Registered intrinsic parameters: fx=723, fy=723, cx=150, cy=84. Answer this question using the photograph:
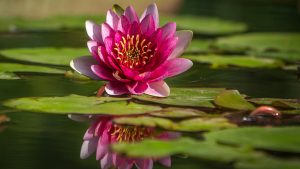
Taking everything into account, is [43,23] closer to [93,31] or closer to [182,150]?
[93,31]

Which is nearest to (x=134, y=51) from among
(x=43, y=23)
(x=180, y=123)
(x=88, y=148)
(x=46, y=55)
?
(x=180, y=123)

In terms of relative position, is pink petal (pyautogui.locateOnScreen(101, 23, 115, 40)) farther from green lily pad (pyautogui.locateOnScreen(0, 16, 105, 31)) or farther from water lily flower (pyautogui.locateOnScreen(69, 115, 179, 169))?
green lily pad (pyautogui.locateOnScreen(0, 16, 105, 31))

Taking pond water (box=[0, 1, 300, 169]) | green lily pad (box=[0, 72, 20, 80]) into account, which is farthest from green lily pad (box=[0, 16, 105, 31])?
green lily pad (box=[0, 72, 20, 80])

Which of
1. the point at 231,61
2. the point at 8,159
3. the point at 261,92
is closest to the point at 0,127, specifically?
the point at 8,159

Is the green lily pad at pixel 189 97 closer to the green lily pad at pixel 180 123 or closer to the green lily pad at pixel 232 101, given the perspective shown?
the green lily pad at pixel 232 101

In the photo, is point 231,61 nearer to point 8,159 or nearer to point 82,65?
point 82,65
